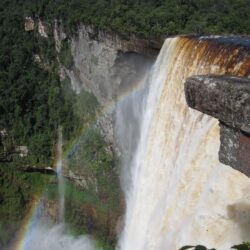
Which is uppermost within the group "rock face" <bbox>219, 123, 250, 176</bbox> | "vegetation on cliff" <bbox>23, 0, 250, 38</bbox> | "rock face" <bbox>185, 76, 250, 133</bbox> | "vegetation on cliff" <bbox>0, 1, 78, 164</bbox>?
"vegetation on cliff" <bbox>23, 0, 250, 38</bbox>

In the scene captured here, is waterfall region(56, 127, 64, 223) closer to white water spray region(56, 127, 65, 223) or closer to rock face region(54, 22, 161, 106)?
white water spray region(56, 127, 65, 223)

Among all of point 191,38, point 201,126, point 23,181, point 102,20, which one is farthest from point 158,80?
point 23,181

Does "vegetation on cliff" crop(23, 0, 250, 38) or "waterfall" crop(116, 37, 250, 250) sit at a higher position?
"vegetation on cliff" crop(23, 0, 250, 38)

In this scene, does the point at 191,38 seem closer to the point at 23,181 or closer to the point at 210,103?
the point at 210,103

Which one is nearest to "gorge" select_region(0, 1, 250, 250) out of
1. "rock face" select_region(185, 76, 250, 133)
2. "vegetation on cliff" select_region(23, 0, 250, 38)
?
"rock face" select_region(185, 76, 250, 133)

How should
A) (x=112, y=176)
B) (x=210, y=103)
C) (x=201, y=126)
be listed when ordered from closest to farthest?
(x=210, y=103)
(x=201, y=126)
(x=112, y=176)

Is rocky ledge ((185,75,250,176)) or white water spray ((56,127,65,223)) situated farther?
white water spray ((56,127,65,223))

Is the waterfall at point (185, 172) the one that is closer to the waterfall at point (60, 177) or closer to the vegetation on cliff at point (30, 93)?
the waterfall at point (60, 177)

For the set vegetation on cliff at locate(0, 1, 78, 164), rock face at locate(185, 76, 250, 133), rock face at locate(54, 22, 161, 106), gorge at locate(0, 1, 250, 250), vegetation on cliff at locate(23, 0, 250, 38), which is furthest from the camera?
vegetation on cliff at locate(0, 1, 78, 164)
